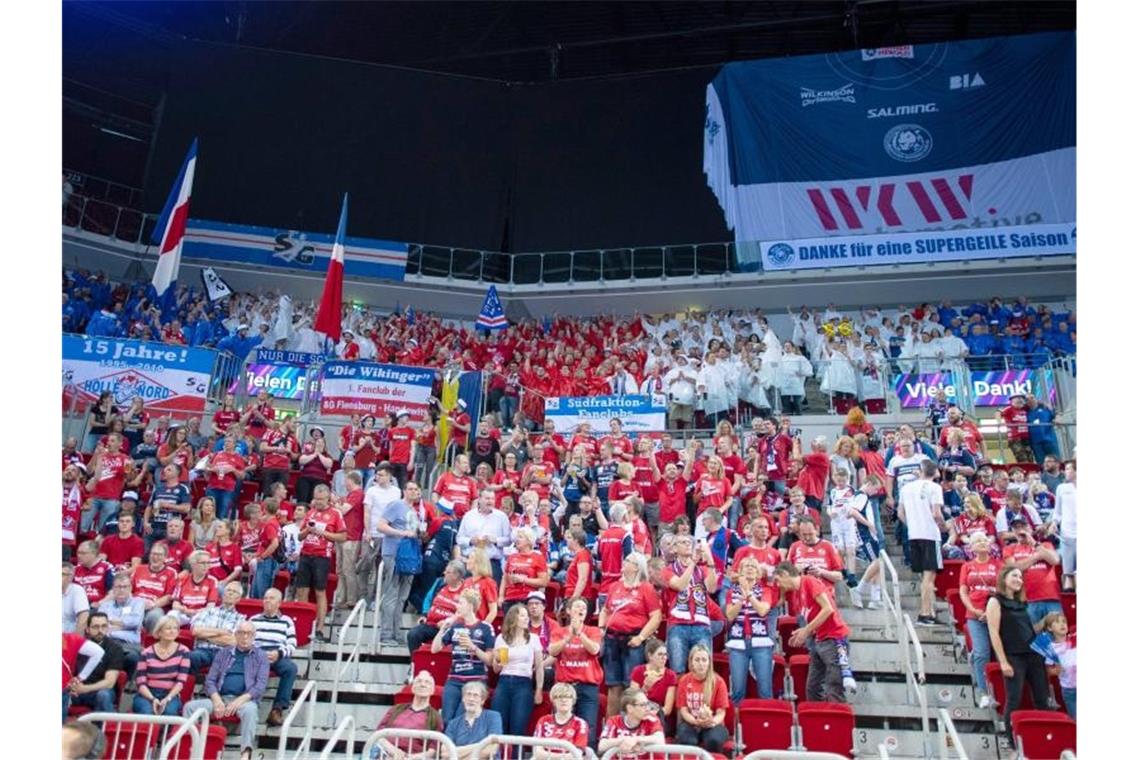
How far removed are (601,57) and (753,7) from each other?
509 centimetres

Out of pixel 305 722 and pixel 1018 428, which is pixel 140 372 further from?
pixel 1018 428

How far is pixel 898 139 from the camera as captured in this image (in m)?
24.8

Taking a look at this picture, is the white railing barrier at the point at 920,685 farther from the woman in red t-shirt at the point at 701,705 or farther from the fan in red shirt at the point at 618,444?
the fan in red shirt at the point at 618,444

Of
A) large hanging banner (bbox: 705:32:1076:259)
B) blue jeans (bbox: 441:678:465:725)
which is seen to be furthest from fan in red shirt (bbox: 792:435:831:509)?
large hanging banner (bbox: 705:32:1076:259)

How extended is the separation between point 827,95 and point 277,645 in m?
21.3

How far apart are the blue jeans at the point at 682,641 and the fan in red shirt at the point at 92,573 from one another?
5672 mm

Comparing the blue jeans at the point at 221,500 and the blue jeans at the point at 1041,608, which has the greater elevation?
the blue jeans at the point at 221,500

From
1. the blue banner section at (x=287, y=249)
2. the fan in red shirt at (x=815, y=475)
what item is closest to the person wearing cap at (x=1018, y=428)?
the fan in red shirt at (x=815, y=475)

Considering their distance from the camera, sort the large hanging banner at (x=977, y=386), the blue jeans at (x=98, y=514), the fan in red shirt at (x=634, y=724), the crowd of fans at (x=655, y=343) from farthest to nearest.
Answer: the crowd of fans at (x=655, y=343), the large hanging banner at (x=977, y=386), the blue jeans at (x=98, y=514), the fan in red shirt at (x=634, y=724)

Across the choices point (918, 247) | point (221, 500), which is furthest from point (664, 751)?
point (918, 247)

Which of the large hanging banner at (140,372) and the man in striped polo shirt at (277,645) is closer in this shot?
the man in striped polo shirt at (277,645)

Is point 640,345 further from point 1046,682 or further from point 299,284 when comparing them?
point 1046,682

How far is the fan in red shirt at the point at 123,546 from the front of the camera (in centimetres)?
1067

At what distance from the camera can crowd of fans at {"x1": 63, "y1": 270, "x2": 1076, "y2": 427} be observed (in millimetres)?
17594
